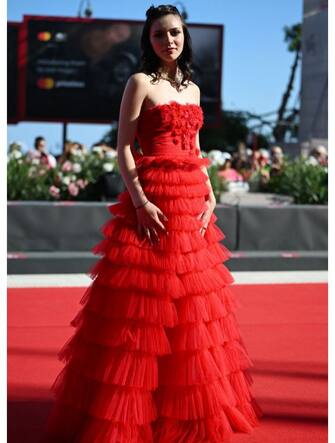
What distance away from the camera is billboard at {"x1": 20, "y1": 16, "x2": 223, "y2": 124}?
2619 centimetres

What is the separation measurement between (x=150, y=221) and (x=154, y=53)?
2.45 feet

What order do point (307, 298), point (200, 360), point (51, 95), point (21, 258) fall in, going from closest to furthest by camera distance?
point (200, 360), point (307, 298), point (21, 258), point (51, 95)

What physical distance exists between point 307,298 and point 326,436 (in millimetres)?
4009

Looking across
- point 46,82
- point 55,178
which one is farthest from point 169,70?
point 46,82

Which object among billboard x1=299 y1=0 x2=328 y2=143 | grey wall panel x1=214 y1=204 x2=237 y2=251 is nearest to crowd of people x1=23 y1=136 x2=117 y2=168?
grey wall panel x1=214 y1=204 x2=237 y2=251

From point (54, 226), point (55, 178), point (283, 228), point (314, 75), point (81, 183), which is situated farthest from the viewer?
point (314, 75)

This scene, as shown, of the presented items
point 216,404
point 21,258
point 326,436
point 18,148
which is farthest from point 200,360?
point 18,148

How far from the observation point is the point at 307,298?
7.67 meters

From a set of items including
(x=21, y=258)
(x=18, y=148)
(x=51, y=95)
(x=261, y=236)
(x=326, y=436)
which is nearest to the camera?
(x=326, y=436)

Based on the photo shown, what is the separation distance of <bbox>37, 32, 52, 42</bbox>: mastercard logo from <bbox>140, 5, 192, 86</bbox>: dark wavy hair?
2388cm

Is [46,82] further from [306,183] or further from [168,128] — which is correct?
[168,128]

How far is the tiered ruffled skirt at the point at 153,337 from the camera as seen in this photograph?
3.19 meters

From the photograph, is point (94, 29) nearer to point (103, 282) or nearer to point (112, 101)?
point (112, 101)

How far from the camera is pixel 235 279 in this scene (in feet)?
28.6
